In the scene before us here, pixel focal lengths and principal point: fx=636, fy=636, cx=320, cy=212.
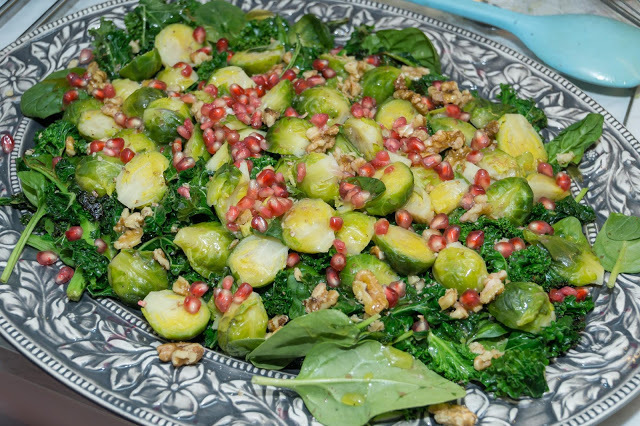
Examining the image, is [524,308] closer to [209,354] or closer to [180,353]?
[209,354]

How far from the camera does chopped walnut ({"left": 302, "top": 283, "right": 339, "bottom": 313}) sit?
10.5 ft

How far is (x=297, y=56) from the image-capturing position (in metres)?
4.42

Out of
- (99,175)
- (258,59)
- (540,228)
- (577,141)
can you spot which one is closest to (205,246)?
(99,175)

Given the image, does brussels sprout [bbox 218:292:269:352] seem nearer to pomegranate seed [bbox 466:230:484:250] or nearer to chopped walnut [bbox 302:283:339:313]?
chopped walnut [bbox 302:283:339:313]

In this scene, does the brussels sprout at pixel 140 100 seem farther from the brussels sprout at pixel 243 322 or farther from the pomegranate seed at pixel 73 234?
the brussels sprout at pixel 243 322

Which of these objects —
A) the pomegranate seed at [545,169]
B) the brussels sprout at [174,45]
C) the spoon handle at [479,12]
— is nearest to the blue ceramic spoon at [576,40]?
the spoon handle at [479,12]

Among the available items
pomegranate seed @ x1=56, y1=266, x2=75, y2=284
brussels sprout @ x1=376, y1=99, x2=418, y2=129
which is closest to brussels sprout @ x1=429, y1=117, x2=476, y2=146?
brussels sprout @ x1=376, y1=99, x2=418, y2=129

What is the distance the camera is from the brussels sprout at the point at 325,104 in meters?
3.95

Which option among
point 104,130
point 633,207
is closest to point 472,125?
point 633,207

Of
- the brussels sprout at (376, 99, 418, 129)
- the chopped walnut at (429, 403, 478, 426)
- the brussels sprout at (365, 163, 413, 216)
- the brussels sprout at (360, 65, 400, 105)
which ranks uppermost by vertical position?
the brussels sprout at (360, 65, 400, 105)

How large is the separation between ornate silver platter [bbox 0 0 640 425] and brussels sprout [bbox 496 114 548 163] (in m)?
0.31

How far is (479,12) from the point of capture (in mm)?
4961

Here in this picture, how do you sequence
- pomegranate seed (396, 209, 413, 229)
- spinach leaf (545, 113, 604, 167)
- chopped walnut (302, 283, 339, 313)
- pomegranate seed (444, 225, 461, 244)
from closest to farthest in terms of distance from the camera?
chopped walnut (302, 283, 339, 313), pomegranate seed (444, 225, 461, 244), pomegranate seed (396, 209, 413, 229), spinach leaf (545, 113, 604, 167)

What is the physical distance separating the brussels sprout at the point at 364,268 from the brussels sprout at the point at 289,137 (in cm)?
76
